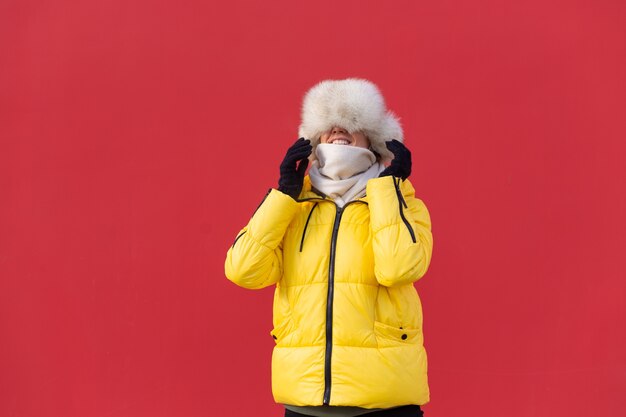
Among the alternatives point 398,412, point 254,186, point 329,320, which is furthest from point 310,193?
point 254,186

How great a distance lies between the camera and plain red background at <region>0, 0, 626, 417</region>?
9.44 ft

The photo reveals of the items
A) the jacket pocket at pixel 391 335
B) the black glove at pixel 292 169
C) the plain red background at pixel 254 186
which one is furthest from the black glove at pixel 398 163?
the plain red background at pixel 254 186

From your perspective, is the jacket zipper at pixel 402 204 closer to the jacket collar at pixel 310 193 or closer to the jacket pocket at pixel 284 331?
the jacket collar at pixel 310 193

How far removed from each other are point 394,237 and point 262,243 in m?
0.29

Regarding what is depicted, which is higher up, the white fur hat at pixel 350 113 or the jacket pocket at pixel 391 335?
the white fur hat at pixel 350 113

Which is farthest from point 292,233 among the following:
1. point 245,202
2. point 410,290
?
point 245,202

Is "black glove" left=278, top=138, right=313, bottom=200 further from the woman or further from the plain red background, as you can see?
the plain red background

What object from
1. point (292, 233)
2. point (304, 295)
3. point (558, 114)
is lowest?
point (304, 295)

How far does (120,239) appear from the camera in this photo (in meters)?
2.95

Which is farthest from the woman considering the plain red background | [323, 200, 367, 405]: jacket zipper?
the plain red background

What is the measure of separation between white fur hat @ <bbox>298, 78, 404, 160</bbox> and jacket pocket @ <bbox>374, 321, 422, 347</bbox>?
0.43 meters

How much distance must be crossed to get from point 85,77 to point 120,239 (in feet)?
1.77

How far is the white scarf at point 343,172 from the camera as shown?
2.10 metres

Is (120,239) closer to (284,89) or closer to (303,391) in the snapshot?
(284,89)
